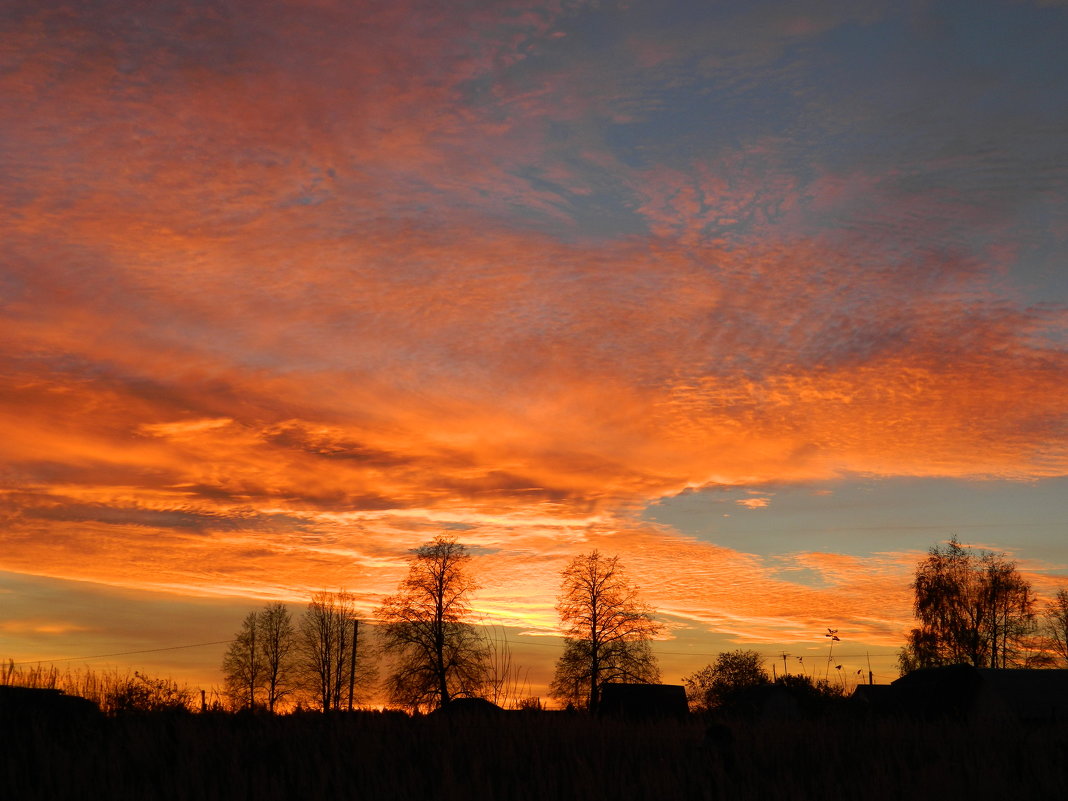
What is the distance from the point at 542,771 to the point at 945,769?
2980 mm

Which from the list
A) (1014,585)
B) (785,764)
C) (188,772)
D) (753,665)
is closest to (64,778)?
(188,772)

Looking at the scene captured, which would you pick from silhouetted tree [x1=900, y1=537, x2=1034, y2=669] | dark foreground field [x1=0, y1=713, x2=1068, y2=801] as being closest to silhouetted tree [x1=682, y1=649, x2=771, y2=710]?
silhouetted tree [x1=900, y1=537, x2=1034, y2=669]

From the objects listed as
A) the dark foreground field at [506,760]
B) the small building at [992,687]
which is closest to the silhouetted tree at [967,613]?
the small building at [992,687]

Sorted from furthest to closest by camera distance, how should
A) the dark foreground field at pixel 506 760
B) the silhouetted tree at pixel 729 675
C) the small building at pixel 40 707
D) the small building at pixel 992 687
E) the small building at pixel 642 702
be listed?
the silhouetted tree at pixel 729 675
the small building at pixel 992 687
the small building at pixel 642 702
the small building at pixel 40 707
the dark foreground field at pixel 506 760

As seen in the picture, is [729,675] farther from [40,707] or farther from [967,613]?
[40,707]

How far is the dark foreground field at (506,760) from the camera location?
6.36 metres

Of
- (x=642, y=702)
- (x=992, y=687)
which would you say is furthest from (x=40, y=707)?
(x=992, y=687)

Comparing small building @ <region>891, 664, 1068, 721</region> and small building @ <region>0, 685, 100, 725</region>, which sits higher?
small building @ <region>0, 685, 100, 725</region>

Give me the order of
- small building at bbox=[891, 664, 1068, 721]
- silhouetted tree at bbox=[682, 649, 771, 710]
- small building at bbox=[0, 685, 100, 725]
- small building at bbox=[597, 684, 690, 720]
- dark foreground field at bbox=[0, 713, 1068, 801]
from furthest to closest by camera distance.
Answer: silhouetted tree at bbox=[682, 649, 771, 710], small building at bbox=[891, 664, 1068, 721], small building at bbox=[597, 684, 690, 720], small building at bbox=[0, 685, 100, 725], dark foreground field at bbox=[0, 713, 1068, 801]

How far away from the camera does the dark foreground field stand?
636 cm

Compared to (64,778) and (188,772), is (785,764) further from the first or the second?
(64,778)

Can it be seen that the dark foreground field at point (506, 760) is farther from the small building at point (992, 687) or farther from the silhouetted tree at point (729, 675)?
the silhouetted tree at point (729, 675)

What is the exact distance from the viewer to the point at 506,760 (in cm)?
743

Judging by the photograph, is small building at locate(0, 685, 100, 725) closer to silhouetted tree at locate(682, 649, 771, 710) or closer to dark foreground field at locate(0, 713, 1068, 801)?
dark foreground field at locate(0, 713, 1068, 801)
